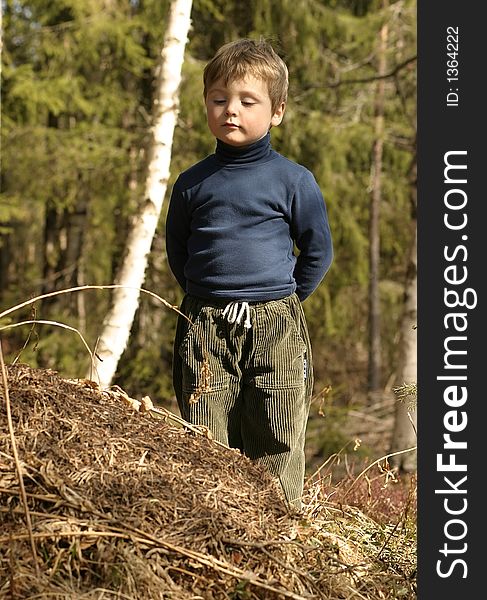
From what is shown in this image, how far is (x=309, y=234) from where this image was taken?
140 inches

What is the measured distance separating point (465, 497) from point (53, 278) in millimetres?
9584

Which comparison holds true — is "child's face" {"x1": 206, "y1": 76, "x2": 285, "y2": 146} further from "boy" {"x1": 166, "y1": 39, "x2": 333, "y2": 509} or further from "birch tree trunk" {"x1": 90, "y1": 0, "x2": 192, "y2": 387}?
"birch tree trunk" {"x1": 90, "y1": 0, "x2": 192, "y2": 387}

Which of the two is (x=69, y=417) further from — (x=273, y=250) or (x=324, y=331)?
(x=324, y=331)

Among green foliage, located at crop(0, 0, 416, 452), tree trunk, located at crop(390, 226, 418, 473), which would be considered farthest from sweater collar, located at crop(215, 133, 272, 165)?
green foliage, located at crop(0, 0, 416, 452)

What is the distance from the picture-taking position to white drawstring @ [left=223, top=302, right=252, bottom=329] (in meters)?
3.38

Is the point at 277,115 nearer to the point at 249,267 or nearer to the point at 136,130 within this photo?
the point at 249,267

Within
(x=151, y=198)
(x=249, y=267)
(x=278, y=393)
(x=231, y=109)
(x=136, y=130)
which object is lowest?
(x=278, y=393)

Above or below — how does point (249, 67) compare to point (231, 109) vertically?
above

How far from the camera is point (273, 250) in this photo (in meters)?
3.44

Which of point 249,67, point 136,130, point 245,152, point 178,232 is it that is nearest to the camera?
point 249,67

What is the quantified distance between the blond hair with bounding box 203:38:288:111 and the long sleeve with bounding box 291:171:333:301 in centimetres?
37

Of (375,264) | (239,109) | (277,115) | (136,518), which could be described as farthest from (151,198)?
(375,264)

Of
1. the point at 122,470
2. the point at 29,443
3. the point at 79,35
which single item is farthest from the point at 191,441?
the point at 79,35

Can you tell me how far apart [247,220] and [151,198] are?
2.74 metres
